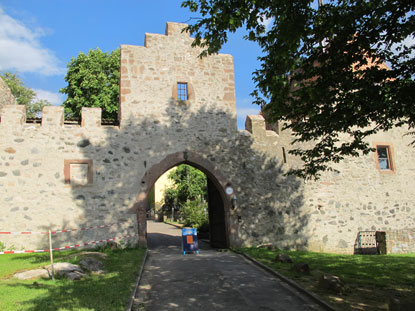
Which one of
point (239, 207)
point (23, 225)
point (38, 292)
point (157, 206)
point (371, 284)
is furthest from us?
point (157, 206)

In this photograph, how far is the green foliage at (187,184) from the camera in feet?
101

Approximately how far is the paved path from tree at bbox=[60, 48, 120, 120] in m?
14.7

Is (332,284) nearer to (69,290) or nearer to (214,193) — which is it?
(69,290)

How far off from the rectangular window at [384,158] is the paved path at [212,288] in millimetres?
9155

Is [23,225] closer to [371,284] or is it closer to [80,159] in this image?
[80,159]

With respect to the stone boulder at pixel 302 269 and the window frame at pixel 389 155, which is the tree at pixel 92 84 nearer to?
the window frame at pixel 389 155

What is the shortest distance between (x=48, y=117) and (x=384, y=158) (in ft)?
47.7

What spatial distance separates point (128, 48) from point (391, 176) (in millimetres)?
12829

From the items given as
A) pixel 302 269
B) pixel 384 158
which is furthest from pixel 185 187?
pixel 302 269

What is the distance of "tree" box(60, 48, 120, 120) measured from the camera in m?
21.9

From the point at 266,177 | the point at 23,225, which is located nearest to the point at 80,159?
the point at 23,225

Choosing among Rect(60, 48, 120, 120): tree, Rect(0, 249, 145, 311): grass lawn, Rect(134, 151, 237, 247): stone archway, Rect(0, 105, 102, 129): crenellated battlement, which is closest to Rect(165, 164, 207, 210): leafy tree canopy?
Rect(60, 48, 120, 120): tree

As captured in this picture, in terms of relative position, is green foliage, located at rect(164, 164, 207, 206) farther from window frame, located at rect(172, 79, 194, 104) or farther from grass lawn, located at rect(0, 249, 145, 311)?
grass lawn, located at rect(0, 249, 145, 311)

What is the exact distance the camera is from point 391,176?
1512cm
